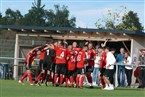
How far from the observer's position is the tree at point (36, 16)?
310 ft

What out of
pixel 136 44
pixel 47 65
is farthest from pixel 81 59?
pixel 136 44

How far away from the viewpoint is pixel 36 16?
94.5 metres

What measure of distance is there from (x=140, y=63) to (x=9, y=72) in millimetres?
9132

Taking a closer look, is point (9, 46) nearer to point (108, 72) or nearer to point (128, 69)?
point (128, 69)

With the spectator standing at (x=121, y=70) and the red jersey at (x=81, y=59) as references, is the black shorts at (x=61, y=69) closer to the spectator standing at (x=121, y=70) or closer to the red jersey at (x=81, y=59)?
the red jersey at (x=81, y=59)

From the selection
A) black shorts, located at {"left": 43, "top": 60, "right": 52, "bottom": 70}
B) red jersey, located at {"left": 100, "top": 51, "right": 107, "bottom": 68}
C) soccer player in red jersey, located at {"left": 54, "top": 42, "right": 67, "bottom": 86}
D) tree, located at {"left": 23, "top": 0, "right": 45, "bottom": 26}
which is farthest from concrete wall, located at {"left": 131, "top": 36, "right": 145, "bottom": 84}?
tree, located at {"left": 23, "top": 0, "right": 45, "bottom": 26}

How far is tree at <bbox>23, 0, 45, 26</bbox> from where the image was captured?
9444 cm

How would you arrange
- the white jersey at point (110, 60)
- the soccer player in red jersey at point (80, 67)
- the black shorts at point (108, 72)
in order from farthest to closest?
1. the soccer player in red jersey at point (80, 67)
2. the black shorts at point (108, 72)
3. the white jersey at point (110, 60)

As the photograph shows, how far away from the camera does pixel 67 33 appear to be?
33281mm

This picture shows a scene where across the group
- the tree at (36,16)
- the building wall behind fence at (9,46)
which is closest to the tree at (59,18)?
the tree at (36,16)

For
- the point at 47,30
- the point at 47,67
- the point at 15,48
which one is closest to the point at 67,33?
the point at 47,30

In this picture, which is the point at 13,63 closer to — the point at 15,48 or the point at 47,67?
the point at 15,48

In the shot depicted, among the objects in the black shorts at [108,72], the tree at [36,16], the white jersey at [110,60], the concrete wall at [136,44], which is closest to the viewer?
the white jersey at [110,60]

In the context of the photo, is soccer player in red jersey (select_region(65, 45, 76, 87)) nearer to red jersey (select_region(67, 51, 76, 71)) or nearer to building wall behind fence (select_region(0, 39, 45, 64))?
red jersey (select_region(67, 51, 76, 71))
